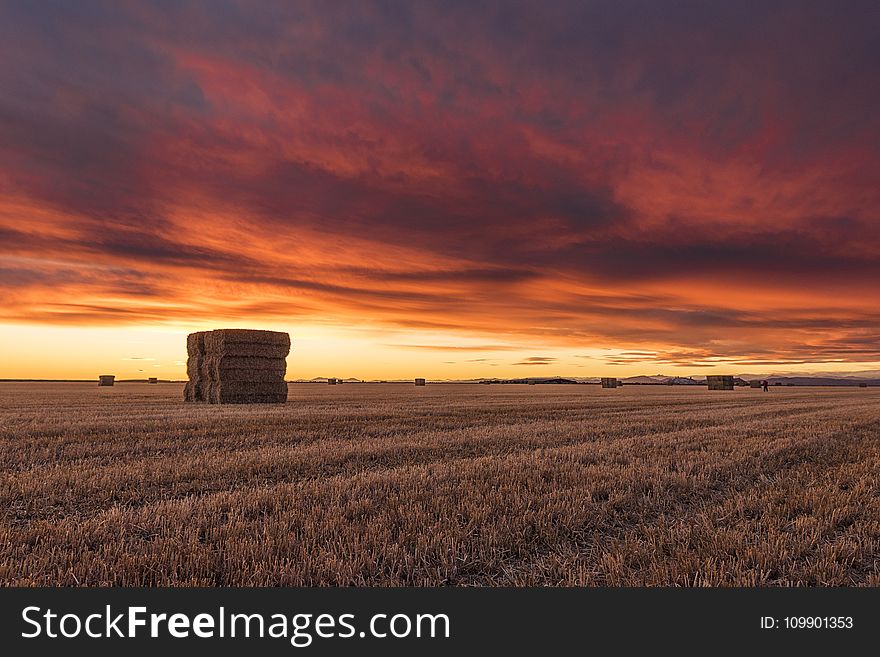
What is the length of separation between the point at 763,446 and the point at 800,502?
17.3ft

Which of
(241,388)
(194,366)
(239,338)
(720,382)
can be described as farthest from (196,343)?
(720,382)

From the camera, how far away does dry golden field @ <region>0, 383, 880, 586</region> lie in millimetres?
4566

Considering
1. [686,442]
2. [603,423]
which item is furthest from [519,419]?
[686,442]

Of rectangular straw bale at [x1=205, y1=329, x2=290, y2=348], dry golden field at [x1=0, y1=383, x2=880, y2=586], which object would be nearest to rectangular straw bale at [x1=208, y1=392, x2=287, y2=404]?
rectangular straw bale at [x1=205, y1=329, x2=290, y2=348]

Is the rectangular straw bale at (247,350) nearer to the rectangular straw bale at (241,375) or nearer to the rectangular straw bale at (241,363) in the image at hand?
the rectangular straw bale at (241,363)

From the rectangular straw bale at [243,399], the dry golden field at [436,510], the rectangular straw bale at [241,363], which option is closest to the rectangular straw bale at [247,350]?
the rectangular straw bale at [241,363]

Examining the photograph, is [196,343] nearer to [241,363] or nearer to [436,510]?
[241,363]

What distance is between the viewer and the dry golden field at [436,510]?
180 inches

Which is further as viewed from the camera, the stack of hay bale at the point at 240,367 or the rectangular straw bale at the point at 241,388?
the stack of hay bale at the point at 240,367

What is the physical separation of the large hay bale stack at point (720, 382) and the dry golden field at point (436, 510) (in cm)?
5699

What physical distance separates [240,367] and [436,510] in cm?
2243

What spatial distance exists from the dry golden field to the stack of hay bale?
44.6ft

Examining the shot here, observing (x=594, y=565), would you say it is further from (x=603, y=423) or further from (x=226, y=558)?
(x=603, y=423)

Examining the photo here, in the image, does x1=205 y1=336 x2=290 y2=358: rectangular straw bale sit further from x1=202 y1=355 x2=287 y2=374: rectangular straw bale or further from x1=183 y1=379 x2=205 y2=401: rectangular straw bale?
x1=183 y1=379 x2=205 y2=401: rectangular straw bale
